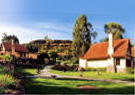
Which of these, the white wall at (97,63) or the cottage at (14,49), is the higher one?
the cottage at (14,49)

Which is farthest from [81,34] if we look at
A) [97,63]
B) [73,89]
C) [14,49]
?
[14,49]

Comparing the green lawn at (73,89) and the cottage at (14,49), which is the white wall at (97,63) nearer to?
the green lawn at (73,89)

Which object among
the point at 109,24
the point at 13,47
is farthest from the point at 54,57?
the point at 109,24

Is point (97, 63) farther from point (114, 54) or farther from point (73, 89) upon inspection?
point (73, 89)

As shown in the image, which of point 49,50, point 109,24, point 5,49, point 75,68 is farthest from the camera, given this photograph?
point 49,50

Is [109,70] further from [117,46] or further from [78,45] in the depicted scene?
[78,45]

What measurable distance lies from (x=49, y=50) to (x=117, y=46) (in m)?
21.3

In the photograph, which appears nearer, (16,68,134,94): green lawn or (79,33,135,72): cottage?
(16,68,134,94): green lawn

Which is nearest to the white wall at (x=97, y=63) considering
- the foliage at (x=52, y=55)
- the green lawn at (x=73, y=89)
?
the green lawn at (x=73, y=89)

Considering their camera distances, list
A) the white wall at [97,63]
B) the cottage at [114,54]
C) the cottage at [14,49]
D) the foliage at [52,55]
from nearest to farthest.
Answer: the cottage at [114,54] < the white wall at [97,63] < the cottage at [14,49] < the foliage at [52,55]

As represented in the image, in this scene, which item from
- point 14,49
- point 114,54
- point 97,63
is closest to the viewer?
point 114,54

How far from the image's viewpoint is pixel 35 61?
36625 millimetres

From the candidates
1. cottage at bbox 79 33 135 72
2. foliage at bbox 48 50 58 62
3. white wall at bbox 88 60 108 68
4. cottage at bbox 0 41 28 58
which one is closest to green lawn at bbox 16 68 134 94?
cottage at bbox 79 33 135 72

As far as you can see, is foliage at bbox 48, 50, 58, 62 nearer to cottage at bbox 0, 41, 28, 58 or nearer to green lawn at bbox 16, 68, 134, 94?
cottage at bbox 0, 41, 28, 58
